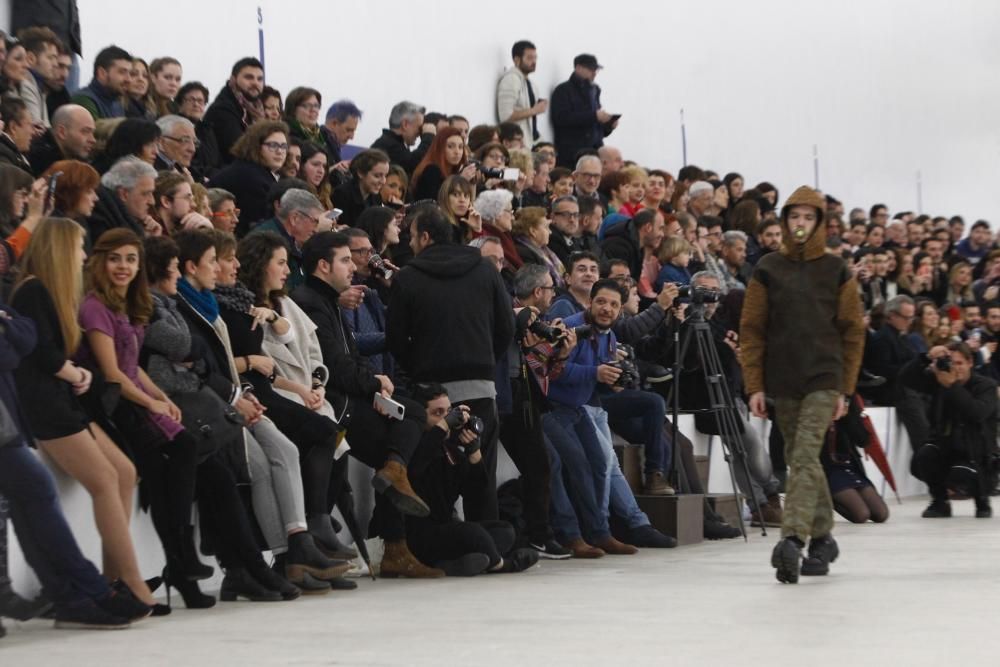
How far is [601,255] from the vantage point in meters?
12.3

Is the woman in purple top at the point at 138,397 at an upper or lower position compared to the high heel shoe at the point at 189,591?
upper

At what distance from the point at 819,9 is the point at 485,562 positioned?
14.9m

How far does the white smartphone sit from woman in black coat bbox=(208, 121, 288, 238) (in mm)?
1958

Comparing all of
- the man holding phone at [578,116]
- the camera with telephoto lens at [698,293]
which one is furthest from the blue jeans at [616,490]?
the man holding phone at [578,116]

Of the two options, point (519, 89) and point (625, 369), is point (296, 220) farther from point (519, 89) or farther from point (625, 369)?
point (519, 89)

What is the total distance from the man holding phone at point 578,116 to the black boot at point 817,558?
8651 millimetres

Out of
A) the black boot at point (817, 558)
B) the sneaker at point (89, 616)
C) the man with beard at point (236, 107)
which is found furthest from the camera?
the man with beard at point (236, 107)

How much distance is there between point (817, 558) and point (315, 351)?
94.3 inches

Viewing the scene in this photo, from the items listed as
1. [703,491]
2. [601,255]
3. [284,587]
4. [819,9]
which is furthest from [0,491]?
[819,9]

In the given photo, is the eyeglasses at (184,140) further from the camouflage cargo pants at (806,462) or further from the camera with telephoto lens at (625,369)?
the camouflage cargo pants at (806,462)

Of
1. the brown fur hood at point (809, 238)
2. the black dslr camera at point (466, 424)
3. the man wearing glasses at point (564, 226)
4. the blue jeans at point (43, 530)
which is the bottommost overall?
the blue jeans at point (43, 530)

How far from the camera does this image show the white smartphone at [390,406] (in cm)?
798

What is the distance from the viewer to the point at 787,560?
24.9ft

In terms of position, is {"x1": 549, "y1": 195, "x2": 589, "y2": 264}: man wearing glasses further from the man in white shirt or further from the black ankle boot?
the black ankle boot
